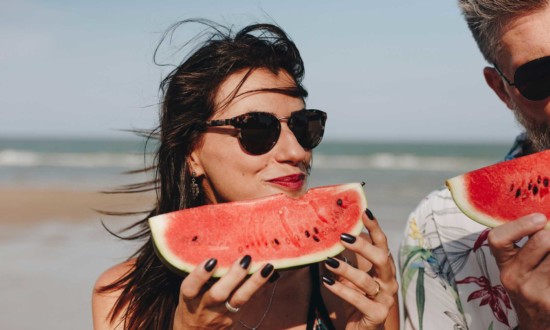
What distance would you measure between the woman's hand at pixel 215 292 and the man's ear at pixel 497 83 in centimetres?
159

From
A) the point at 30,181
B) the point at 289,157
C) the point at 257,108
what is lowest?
the point at 30,181

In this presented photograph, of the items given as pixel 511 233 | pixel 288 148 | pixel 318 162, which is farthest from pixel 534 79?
pixel 318 162

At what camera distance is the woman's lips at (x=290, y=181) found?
2881 millimetres

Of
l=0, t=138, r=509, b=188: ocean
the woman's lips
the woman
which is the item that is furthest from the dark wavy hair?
l=0, t=138, r=509, b=188: ocean

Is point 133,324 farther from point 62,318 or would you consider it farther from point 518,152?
point 62,318

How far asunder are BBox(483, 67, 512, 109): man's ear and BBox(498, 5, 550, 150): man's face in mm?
112

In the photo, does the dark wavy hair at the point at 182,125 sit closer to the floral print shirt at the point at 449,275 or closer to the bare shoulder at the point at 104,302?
the bare shoulder at the point at 104,302

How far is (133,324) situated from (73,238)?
7.74 meters

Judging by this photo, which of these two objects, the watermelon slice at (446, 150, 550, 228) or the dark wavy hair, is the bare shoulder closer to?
the dark wavy hair

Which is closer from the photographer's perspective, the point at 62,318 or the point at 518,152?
the point at 518,152

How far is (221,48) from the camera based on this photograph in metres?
3.22

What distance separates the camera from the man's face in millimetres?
2547

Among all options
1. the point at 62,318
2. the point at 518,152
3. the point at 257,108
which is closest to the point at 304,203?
the point at 257,108

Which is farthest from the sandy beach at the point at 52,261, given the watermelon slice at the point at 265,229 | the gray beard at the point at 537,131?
the gray beard at the point at 537,131
